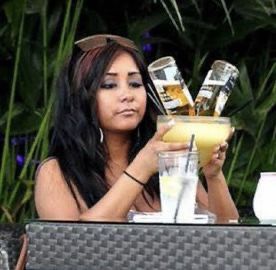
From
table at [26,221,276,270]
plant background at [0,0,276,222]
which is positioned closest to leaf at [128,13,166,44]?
plant background at [0,0,276,222]

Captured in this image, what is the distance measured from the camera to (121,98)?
7.21ft

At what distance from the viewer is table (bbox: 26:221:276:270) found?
1544 mm

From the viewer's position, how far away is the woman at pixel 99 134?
2184 millimetres

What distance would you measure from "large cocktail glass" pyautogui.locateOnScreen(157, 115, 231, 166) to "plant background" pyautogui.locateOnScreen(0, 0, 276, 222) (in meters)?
1.09

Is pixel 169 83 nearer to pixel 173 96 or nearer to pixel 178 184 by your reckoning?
pixel 173 96

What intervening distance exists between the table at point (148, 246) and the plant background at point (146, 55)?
1.30 meters

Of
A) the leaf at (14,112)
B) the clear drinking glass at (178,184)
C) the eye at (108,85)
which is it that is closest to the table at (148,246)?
the clear drinking glass at (178,184)

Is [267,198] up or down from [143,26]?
down

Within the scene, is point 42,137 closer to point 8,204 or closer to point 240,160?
point 8,204

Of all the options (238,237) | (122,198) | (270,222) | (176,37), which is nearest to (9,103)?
(176,37)

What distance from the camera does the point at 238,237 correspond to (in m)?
1.55

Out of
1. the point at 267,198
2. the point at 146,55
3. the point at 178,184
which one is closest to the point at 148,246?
the point at 178,184

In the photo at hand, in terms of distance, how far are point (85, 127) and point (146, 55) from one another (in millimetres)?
1169

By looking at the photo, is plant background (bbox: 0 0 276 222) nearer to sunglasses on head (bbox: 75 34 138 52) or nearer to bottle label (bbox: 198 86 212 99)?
sunglasses on head (bbox: 75 34 138 52)
